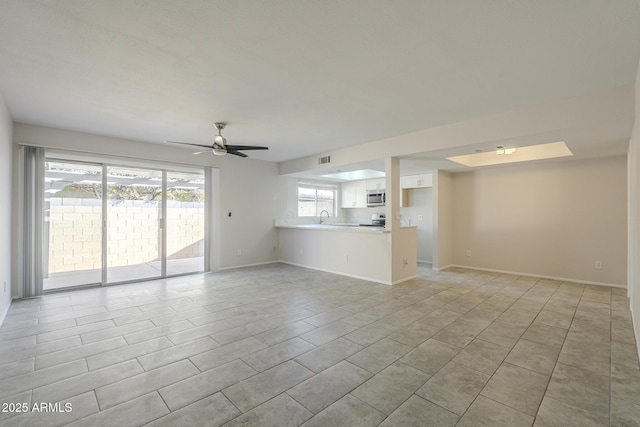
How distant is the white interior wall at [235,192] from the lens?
16.5 feet

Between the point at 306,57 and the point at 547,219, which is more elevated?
the point at 306,57

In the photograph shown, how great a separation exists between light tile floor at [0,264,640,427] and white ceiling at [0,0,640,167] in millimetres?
2546

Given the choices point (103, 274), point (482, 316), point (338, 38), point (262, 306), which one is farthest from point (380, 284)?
point (103, 274)

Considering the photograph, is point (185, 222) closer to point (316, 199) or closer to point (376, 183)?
point (316, 199)

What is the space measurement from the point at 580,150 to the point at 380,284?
367 cm

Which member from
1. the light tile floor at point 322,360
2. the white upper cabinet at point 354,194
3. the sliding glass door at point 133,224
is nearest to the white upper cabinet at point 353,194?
the white upper cabinet at point 354,194

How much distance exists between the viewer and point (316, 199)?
Answer: 8.59 m

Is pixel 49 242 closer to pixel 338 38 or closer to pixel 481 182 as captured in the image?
pixel 338 38

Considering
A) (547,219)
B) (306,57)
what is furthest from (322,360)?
(547,219)

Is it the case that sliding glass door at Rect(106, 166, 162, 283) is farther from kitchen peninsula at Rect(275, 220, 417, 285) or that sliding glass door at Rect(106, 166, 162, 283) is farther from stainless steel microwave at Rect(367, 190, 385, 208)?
stainless steel microwave at Rect(367, 190, 385, 208)

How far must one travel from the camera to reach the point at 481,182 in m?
6.38

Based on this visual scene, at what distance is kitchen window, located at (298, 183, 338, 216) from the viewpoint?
8.21m

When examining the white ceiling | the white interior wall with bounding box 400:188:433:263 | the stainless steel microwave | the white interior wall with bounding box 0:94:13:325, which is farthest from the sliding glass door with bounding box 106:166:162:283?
the white interior wall with bounding box 400:188:433:263

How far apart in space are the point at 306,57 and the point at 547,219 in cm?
555
